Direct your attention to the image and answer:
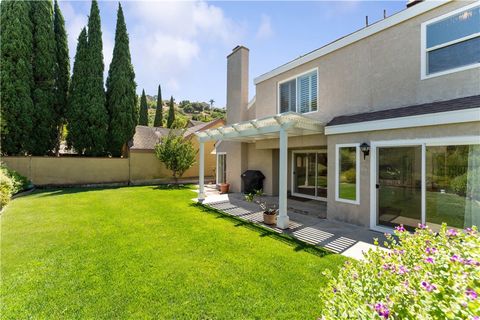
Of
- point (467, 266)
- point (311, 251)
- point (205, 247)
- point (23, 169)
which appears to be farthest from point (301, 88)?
point (23, 169)

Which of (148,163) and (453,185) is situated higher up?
(148,163)

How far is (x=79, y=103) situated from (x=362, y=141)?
24.0m

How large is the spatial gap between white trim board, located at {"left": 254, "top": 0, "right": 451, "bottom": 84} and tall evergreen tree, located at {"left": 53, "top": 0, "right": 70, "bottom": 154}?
20.3 metres

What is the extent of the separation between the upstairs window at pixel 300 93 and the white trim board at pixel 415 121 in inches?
122

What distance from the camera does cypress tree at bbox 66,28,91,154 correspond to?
2114cm

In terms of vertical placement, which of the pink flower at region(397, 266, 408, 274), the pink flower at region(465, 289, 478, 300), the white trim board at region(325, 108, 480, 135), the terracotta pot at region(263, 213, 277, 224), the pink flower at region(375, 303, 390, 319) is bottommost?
the terracotta pot at region(263, 213, 277, 224)

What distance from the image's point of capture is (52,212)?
10719mm

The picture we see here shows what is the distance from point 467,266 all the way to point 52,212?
14159mm

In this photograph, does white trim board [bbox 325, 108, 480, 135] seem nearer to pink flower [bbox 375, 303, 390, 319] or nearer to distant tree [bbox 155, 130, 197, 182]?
pink flower [bbox 375, 303, 390, 319]

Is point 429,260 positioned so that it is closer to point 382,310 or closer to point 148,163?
point 382,310

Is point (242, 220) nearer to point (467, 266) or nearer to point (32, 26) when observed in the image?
point (467, 266)

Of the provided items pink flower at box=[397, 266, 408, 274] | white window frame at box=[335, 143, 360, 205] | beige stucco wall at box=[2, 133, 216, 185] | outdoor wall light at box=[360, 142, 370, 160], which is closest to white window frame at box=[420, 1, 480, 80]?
outdoor wall light at box=[360, 142, 370, 160]

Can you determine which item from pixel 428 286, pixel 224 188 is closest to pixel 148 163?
pixel 224 188

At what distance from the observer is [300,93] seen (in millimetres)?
12422
